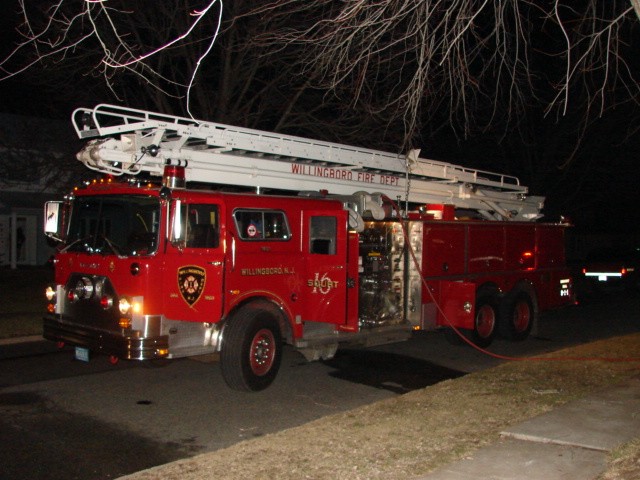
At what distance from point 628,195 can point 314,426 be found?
84.3 ft

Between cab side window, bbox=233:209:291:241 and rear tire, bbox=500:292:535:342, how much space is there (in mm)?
5263

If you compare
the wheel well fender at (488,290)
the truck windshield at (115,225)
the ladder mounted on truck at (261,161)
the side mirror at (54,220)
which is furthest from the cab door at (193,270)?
the wheel well fender at (488,290)

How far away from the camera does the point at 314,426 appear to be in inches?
262

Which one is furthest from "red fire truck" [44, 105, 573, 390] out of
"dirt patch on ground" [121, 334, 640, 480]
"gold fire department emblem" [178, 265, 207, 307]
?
→ "dirt patch on ground" [121, 334, 640, 480]

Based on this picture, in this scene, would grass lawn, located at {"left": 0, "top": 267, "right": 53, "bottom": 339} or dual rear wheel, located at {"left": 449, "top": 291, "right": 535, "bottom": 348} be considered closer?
dual rear wheel, located at {"left": 449, "top": 291, "right": 535, "bottom": 348}

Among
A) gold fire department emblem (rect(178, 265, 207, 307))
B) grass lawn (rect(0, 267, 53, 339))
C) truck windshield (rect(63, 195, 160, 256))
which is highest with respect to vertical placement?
truck windshield (rect(63, 195, 160, 256))

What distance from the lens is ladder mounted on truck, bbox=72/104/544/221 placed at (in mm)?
7833

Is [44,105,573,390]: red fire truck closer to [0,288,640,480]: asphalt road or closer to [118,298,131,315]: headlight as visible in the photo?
[118,298,131,315]: headlight

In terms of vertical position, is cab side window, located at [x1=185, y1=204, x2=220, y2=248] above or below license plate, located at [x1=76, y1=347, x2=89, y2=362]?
above

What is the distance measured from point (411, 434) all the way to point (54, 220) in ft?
16.2

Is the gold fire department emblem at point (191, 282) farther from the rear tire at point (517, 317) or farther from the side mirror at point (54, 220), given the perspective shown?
the rear tire at point (517, 317)

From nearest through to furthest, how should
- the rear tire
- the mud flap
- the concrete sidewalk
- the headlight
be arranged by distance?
the concrete sidewalk, the headlight, the mud flap, the rear tire

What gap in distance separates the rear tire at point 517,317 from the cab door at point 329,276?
14.6ft

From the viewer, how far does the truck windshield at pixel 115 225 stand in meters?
7.66
